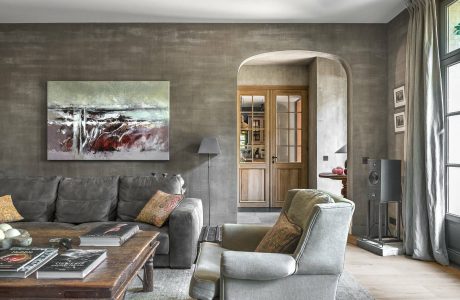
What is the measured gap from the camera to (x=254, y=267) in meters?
2.31

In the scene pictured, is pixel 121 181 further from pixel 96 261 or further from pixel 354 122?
pixel 354 122

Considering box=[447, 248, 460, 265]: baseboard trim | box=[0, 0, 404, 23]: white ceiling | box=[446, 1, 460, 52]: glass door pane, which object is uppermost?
box=[0, 0, 404, 23]: white ceiling

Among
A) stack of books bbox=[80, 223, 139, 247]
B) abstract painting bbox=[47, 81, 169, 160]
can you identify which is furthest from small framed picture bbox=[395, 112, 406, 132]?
stack of books bbox=[80, 223, 139, 247]

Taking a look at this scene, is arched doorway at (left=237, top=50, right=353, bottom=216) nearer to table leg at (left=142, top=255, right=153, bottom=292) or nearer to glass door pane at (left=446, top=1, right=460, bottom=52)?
glass door pane at (left=446, top=1, right=460, bottom=52)

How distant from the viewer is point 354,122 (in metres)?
5.71

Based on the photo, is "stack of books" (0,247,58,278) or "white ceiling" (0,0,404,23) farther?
"white ceiling" (0,0,404,23)

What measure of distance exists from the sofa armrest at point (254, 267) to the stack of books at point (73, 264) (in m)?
0.70

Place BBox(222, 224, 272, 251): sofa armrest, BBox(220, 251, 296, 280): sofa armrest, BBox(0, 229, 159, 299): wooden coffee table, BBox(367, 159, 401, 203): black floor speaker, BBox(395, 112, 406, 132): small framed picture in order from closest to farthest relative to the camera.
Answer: BBox(0, 229, 159, 299): wooden coffee table
BBox(220, 251, 296, 280): sofa armrest
BBox(222, 224, 272, 251): sofa armrest
BBox(367, 159, 401, 203): black floor speaker
BBox(395, 112, 406, 132): small framed picture

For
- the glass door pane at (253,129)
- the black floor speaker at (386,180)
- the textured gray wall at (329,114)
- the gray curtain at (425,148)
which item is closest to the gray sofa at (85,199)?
the black floor speaker at (386,180)

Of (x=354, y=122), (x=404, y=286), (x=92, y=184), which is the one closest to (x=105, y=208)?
(x=92, y=184)

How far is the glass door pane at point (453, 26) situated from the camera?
4.30m

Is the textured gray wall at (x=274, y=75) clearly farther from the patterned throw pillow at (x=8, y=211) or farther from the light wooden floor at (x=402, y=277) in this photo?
the patterned throw pillow at (x=8, y=211)

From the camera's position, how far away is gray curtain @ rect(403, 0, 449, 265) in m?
4.37

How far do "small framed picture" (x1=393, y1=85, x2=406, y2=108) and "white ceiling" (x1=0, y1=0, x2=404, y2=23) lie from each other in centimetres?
98
